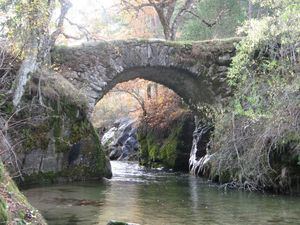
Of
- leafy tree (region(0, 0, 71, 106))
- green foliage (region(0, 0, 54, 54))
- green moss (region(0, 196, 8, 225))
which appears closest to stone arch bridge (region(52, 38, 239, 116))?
leafy tree (region(0, 0, 71, 106))

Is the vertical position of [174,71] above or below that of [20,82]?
above

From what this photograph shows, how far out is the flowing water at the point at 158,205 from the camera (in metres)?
7.07

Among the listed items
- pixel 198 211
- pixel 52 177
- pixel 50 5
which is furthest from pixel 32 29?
pixel 198 211

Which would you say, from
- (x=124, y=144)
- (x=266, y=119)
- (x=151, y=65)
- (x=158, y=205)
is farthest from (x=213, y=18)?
(x=158, y=205)

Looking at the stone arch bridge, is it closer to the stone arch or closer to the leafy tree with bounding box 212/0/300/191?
the stone arch

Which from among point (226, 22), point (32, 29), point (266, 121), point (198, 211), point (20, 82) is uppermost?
point (226, 22)

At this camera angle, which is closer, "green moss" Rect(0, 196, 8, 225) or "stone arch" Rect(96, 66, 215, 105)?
"green moss" Rect(0, 196, 8, 225)

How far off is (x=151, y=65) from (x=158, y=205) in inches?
259

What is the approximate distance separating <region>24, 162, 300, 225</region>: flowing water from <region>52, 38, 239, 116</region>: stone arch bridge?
3.54m

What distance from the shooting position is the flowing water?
23.2 feet

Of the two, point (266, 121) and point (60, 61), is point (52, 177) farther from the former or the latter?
point (266, 121)

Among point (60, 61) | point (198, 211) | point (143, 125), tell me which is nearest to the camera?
point (198, 211)

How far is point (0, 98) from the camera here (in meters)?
10.6

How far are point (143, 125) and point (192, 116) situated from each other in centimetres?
388
